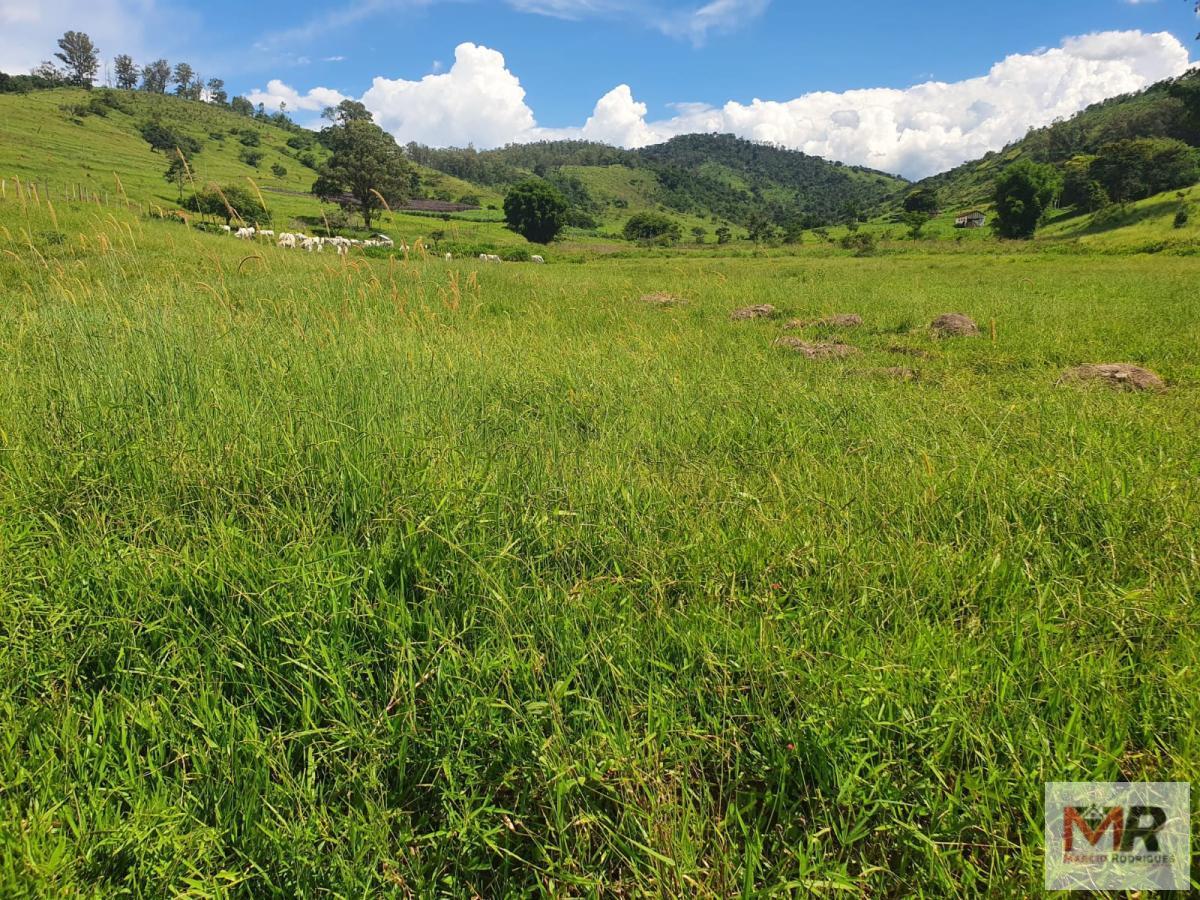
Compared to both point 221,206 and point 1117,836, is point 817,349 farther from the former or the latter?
point 221,206

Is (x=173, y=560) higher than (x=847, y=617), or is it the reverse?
(x=173, y=560)

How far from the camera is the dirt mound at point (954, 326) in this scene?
8.77 m

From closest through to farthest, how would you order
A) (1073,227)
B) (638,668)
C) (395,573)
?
1. (638,668)
2. (395,573)
3. (1073,227)

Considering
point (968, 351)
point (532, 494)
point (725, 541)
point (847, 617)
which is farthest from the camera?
point (968, 351)

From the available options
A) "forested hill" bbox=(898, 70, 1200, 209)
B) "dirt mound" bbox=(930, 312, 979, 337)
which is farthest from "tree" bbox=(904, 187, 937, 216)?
"dirt mound" bbox=(930, 312, 979, 337)

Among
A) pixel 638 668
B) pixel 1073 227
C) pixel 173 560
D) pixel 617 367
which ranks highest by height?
pixel 1073 227

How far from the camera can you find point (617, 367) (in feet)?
17.9

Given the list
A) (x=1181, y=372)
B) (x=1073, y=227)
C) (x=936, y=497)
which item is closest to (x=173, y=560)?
(x=936, y=497)

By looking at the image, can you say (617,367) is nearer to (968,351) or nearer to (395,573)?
(395,573)

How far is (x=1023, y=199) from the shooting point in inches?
2544

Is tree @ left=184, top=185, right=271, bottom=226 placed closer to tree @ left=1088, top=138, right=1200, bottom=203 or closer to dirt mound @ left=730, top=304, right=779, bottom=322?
dirt mound @ left=730, top=304, right=779, bottom=322

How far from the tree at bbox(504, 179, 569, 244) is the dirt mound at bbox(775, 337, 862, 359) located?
75198mm

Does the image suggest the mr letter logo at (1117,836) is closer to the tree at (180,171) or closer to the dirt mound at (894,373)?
the dirt mound at (894,373)

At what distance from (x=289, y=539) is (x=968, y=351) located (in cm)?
834
